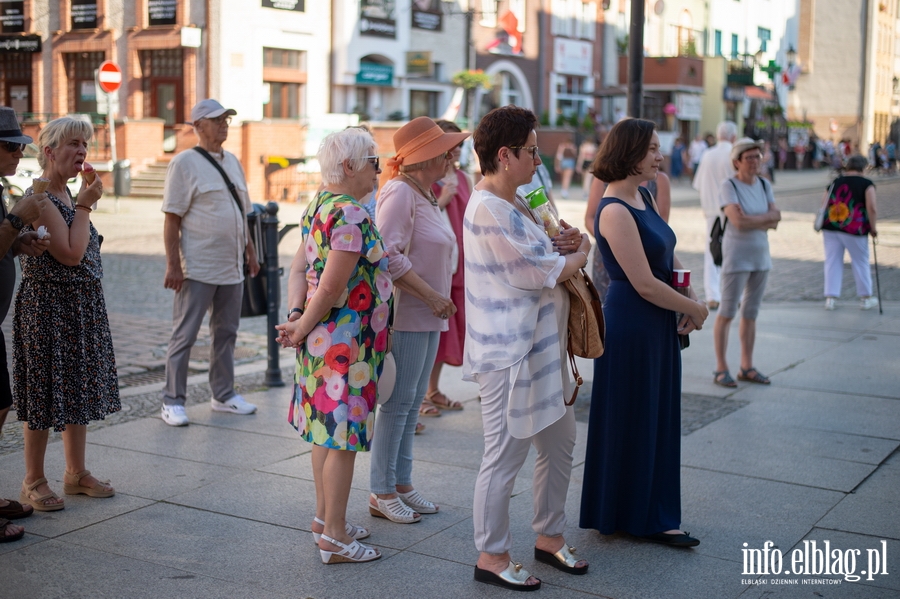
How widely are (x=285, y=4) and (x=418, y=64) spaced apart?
18.2 ft

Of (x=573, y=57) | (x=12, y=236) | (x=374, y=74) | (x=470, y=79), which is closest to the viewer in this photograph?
(x=12, y=236)

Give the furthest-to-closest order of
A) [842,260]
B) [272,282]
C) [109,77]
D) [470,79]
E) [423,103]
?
[423,103] → [470,79] → [109,77] → [842,260] → [272,282]

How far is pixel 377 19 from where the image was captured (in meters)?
32.3

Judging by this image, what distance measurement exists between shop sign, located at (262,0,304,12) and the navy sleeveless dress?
26741 mm

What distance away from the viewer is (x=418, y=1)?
34031 mm

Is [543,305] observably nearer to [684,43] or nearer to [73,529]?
[73,529]

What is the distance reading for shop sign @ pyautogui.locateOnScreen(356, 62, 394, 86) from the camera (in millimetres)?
31984

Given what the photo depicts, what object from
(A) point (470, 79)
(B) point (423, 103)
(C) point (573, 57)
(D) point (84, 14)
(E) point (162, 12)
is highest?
(C) point (573, 57)

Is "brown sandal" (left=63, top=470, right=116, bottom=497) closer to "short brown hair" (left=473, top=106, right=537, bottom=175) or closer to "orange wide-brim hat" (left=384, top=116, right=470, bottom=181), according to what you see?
"orange wide-brim hat" (left=384, top=116, right=470, bottom=181)

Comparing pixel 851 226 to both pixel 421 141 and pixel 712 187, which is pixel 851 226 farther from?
pixel 421 141

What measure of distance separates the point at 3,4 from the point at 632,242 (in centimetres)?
3332

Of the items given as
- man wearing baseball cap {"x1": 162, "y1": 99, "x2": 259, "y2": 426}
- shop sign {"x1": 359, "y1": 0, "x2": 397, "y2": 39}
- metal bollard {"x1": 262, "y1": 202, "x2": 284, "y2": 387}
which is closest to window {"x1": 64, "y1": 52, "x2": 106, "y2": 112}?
shop sign {"x1": 359, "y1": 0, "x2": 397, "y2": 39}

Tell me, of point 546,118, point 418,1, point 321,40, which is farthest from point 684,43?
point 321,40

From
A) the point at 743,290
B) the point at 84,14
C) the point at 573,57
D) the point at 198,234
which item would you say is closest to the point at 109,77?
the point at 84,14
